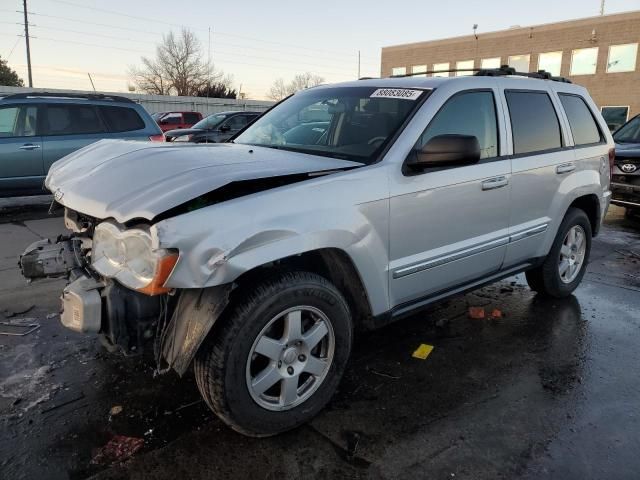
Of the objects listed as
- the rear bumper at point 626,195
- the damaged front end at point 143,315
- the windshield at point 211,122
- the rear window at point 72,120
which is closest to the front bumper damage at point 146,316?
the damaged front end at point 143,315

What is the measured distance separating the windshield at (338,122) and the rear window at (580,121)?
6.22 ft

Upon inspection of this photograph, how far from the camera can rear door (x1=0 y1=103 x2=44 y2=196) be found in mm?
8281

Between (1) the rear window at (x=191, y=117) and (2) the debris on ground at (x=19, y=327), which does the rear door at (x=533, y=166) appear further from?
(1) the rear window at (x=191, y=117)

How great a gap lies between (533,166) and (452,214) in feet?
3.50

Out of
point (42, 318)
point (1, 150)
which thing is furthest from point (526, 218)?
point (1, 150)

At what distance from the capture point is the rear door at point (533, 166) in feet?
12.6

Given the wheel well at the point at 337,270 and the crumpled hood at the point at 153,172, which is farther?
the wheel well at the point at 337,270

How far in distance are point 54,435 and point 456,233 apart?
8.56 ft

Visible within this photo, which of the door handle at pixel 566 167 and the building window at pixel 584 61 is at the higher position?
the building window at pixel 584 61

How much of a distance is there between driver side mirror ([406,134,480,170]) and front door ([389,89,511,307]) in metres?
0.12

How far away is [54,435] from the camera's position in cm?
267

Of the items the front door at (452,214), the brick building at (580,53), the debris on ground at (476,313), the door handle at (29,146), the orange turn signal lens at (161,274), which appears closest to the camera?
the orange turn signal lens at (161,274)

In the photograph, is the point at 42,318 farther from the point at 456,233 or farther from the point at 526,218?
the point at 526,218

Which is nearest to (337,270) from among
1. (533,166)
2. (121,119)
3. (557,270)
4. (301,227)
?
(301,227)
